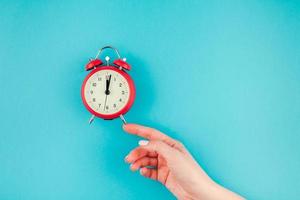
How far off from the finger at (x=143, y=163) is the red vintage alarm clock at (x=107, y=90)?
0.20 m

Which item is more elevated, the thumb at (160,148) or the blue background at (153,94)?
the blue background at (153,94)

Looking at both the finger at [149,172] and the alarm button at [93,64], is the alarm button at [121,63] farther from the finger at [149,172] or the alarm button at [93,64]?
the finger at [149,172]

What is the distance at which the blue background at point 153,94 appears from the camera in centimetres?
145

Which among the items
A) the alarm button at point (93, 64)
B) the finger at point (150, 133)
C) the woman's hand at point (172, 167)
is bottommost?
the woman's hand at point (172, 167)

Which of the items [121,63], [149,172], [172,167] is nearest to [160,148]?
[172,167]

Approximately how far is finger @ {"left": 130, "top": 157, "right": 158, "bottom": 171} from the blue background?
0.07m

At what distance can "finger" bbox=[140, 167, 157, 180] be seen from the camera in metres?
1.42

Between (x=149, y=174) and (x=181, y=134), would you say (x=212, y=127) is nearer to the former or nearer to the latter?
(x=181, y=134)

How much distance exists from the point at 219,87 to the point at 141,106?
13.1 inches

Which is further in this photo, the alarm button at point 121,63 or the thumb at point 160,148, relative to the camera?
the alarm button at point 121,63

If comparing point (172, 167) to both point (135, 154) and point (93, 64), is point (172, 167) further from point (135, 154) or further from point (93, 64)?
point (93, 64)

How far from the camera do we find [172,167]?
1.30 m

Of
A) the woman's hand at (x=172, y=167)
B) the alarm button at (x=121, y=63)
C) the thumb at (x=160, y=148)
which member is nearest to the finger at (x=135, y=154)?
the woman's hand at (x=172, y=167)

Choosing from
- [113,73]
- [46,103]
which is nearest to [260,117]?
[113,73]
